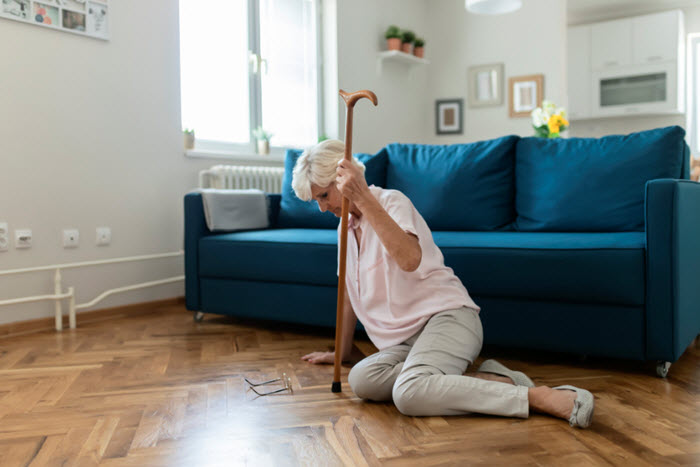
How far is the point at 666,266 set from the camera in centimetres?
188

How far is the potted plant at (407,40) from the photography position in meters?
5.28

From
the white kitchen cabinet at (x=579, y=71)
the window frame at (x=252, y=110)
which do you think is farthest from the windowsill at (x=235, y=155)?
the white kitchen cabinet at (x=579, y=71)

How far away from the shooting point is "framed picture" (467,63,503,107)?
5.54m

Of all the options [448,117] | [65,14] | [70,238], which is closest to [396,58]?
[448,117]

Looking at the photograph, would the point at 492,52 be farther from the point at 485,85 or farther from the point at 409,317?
the point at 409,317

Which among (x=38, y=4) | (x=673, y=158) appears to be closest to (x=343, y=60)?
(x=38, y=4)

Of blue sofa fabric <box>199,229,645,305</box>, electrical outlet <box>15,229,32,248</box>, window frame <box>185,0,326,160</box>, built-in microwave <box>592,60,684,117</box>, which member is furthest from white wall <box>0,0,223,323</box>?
built-in microwave <box>592,60,684,117</box>

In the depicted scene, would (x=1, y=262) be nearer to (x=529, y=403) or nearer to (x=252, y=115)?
(x=252, y=115)

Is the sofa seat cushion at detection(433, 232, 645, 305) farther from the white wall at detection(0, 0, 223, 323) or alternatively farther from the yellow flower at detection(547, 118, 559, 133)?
the white wall at detection(0, 0, 223, 323)

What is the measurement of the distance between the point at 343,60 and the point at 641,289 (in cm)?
342

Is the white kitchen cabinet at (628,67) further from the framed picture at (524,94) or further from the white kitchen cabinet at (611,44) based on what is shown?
the framed picture at (524,94)

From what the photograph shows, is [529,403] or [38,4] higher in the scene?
[38,4]

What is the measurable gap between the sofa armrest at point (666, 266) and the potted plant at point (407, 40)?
12.1ft

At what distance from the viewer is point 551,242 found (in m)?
2.11
